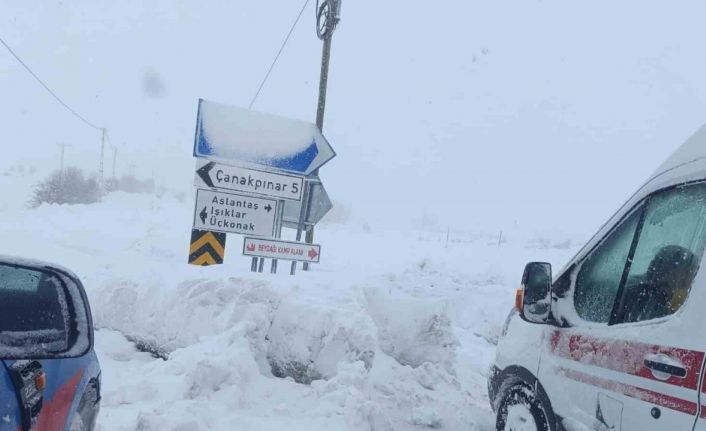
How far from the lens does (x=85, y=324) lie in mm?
2102

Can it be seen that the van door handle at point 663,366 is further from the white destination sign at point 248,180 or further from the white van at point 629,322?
the white destination sign at point 248,180

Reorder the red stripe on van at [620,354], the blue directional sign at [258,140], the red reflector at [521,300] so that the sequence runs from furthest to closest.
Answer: the blue directional sign at [258,140], the red reflector at [521,300], the red stripe on van at [620,354]

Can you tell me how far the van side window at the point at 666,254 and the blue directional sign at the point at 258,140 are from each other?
6266 millimetres

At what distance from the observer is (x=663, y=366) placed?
85.0 inches

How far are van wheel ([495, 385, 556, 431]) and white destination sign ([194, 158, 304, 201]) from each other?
504 cm

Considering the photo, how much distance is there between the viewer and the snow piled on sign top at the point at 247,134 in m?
7.87

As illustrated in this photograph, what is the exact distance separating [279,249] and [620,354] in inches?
240

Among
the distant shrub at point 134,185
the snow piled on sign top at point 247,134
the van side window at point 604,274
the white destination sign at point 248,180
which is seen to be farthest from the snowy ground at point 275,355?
the distant shrub at point 134,185

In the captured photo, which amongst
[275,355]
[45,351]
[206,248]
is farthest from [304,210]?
[45,351]

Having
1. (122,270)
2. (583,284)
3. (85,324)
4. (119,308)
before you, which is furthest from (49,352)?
(122,270)

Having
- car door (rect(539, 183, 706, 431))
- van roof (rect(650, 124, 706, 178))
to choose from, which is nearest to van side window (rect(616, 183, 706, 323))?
car door (rect(539, 183, 706, 431))

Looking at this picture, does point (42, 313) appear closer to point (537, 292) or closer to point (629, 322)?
point (537, 292)

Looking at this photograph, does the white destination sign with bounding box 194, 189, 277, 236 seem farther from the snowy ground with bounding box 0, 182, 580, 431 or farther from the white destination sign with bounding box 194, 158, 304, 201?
the snowy ground with bounding box 0, 182, 580, 431

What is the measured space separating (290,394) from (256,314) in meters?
0.99
